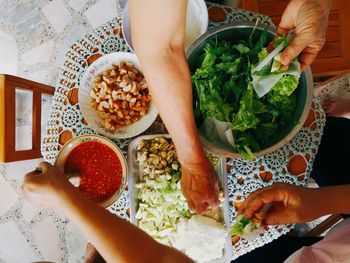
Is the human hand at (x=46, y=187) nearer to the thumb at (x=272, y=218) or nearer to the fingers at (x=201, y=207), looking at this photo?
the fingers at (x=201, y=207)

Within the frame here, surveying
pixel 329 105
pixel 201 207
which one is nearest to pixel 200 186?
pixel 201 207

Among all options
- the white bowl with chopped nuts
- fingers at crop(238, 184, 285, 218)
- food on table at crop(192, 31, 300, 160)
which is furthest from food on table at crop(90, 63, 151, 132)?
fingers at crop(238, 184, 285, 218)

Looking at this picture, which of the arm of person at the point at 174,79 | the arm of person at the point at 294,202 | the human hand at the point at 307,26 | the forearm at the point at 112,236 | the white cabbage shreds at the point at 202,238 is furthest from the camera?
the white cabbage shreds at the point at 202,238

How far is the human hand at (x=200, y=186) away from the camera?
3.60 feet

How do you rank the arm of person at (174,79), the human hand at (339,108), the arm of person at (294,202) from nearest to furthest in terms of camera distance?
the arm of person at (174,79) → the arm of person at (294,202) → the human hand at (339,108)

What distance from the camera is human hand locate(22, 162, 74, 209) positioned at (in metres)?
0.93

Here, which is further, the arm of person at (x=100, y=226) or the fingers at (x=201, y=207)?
the fingers at (x=201, y=207)

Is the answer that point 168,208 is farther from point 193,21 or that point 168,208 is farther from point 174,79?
point 193,21

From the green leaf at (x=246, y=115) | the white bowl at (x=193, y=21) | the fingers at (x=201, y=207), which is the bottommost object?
the fingers at (x=201, y=207)

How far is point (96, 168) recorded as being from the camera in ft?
3.89

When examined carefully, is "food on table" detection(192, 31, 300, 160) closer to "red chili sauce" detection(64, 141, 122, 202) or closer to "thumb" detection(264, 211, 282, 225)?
"thumb" detection(264, 211, 282, 225)

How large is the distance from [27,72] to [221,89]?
149 cm

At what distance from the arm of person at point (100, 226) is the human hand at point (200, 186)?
0.26 metres

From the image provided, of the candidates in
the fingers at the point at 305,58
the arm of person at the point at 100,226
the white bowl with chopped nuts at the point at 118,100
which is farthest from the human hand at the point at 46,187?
the fingers at the point at 305,58
